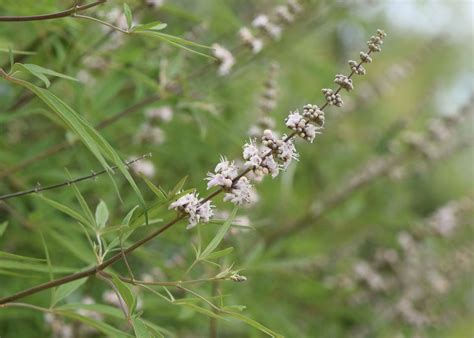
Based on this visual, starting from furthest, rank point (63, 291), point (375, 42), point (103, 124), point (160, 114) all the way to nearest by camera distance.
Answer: point (160, 114) → point (103, 124) → point (63, 291) → point (375, 42)

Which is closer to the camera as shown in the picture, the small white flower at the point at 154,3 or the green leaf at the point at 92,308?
the green leaf at the point at 92,308

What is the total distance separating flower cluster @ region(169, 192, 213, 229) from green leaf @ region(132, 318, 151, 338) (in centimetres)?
16

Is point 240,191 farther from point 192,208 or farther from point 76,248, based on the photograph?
point 76,248

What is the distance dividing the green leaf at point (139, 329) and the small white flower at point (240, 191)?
0.22 metres

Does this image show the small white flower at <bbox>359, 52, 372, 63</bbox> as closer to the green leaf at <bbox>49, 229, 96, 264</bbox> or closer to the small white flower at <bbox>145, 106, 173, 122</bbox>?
the green leaf at <bbox>49, 229, 96, 264</bbox>

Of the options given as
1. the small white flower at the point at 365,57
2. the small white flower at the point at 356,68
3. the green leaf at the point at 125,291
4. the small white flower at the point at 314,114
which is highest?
the small white flower at the point at 365,57

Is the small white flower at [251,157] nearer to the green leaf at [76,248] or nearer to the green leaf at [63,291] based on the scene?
the green leaf at [63,291]

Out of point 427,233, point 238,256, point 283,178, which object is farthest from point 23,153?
point 427,233

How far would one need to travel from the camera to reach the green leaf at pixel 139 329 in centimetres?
98

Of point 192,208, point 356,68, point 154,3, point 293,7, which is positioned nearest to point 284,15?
point 293,7

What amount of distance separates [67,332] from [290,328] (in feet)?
2.24

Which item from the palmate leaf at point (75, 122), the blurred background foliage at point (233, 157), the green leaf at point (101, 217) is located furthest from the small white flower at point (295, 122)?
the blurred background foliage at point (233, 157)

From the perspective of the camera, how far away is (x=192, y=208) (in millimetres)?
1021

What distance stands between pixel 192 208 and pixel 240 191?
0.07 meters
